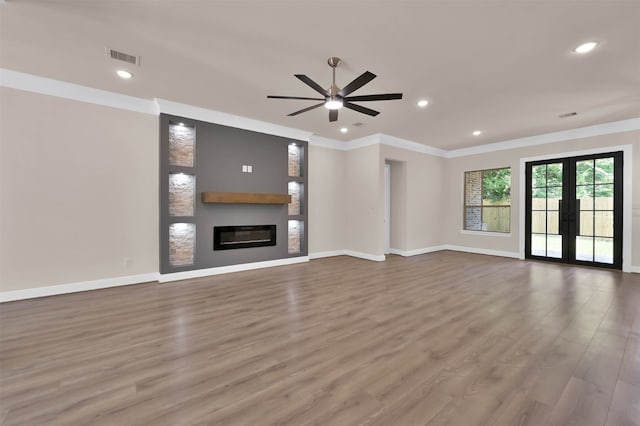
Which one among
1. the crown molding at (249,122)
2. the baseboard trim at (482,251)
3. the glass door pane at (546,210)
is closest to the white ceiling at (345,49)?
the crown molding at (249,122)

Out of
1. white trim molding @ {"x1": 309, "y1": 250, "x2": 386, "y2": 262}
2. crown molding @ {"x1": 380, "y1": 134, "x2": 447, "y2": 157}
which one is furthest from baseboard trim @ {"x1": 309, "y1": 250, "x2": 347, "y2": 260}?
crown molding @ {"x1": 380, "y1": 134, "x2": 447, "y2": 157}

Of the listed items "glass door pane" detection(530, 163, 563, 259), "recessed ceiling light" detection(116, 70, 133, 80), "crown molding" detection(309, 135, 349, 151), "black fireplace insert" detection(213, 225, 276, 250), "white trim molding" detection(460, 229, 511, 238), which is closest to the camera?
"recessed ceiling light" detection(116, 70, 133, 80)

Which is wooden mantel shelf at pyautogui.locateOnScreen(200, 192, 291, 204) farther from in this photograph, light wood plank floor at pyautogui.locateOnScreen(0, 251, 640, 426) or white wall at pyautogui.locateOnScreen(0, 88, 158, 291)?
light wood plank floor at pyautogui.locateOnScreen(0, 251, 640, 426)

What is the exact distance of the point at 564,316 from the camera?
124 inches

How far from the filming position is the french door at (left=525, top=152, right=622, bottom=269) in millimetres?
5488

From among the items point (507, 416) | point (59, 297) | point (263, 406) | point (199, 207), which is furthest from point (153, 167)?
point (507, 416)

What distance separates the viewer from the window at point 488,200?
7039 millimetres

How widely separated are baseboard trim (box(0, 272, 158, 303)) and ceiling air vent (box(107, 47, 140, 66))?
3.12 metres

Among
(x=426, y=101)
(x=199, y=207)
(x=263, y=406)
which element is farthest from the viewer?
(x=199, y=207)

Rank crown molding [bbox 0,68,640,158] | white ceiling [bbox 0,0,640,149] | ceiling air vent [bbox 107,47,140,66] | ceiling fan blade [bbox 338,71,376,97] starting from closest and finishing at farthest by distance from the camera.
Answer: white ceiling [bbox 0,0,640,149] < ceiling fan blade [bbox 338,71,376,97] < ceiling air vent [bbox 107,47,140,66] < crown molding [bbox 0,68,640,158]

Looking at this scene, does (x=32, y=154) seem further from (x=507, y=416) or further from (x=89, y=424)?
(x=507, y=416)

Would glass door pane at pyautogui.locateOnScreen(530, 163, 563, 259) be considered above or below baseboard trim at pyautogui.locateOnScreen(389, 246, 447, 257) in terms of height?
above

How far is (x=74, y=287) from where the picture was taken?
402cm

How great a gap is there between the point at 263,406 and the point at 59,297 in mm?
3813
